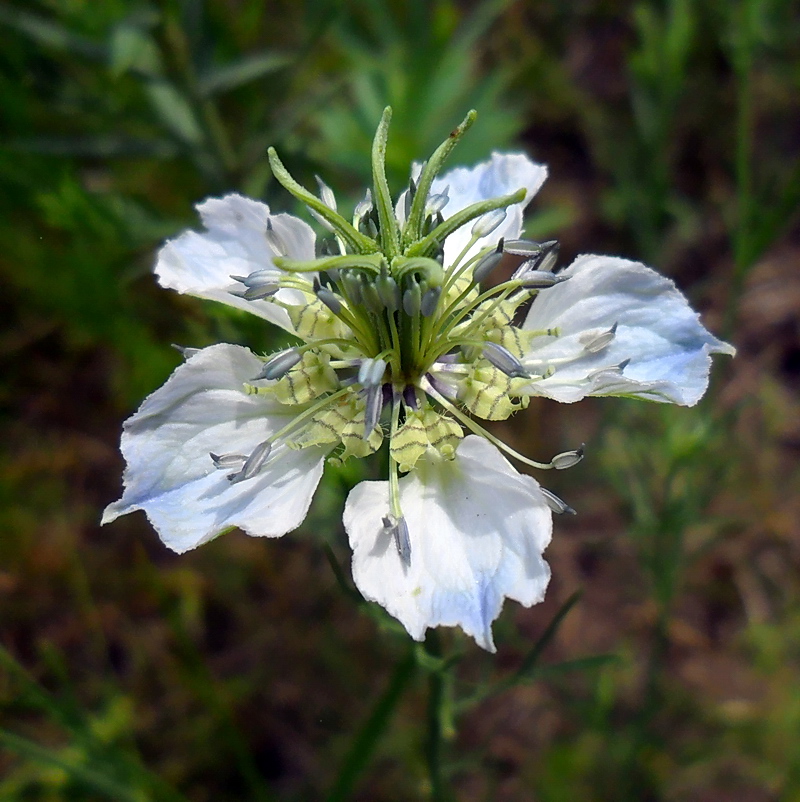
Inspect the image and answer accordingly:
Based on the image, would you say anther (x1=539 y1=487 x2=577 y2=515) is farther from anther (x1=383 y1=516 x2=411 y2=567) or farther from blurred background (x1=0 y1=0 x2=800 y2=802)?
blurred background (x1=0 y1=0 x2=800 y2=802)

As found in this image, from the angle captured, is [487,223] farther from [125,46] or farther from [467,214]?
[125,46]

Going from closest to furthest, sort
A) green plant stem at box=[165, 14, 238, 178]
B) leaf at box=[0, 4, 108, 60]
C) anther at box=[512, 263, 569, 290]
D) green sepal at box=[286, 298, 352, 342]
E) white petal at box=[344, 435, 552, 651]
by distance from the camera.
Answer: white petal at box=[344, 435, 552, 651] → anther at box=[512, 263, 569, 290] → green sepal at box=[286, 298, 352, 342] → leaf at box=[0, 4, 108, 60] → green plant stem at box=[165, 14, 238, 178]

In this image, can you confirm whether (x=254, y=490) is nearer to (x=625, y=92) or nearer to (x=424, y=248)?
(x=424, y=248)

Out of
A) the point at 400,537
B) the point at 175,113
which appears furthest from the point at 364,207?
the point at 175,113

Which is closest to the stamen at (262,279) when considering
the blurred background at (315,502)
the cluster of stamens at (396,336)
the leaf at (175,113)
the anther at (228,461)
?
the cluster of stamens at (396,336)

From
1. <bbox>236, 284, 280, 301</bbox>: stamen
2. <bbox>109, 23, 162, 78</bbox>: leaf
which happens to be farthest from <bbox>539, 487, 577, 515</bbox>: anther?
<bbox>109, 23, 162, 78</bbox>: leaf

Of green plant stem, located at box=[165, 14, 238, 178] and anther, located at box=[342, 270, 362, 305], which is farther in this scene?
green plant stem, located at box=[165, 14, 238, 178]

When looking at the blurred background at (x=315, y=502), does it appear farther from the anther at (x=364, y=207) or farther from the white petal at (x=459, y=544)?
the white petal at (x=459, y=544)
